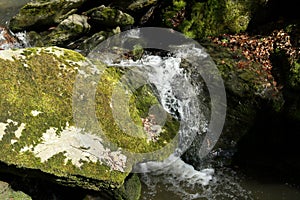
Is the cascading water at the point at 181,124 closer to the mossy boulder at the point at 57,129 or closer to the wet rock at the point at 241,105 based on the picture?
the wet rock at the point at 241,105

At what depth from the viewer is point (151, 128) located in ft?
17.7

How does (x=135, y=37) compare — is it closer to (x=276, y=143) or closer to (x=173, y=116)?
(x=173, y=116)

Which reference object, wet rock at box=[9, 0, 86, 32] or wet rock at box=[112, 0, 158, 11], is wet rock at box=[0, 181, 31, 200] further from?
wet rock at box=[112, 0, 158, 11]

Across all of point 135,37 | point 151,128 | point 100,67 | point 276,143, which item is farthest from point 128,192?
point 135,37

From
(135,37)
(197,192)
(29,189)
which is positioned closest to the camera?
(29,189)

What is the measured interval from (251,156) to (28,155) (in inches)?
175

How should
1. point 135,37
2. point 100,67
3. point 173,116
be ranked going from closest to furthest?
point 100,67 < point 173,116 < point 135,37

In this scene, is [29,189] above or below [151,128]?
below

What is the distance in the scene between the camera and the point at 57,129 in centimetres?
431

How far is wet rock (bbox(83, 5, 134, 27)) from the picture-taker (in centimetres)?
833

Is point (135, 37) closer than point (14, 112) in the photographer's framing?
No

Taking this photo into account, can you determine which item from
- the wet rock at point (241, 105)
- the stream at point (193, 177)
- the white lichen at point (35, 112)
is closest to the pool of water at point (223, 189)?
the stream at point (193, 177)

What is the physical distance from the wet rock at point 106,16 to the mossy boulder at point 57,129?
360 centimetres

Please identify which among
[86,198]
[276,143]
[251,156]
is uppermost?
[276,143]
